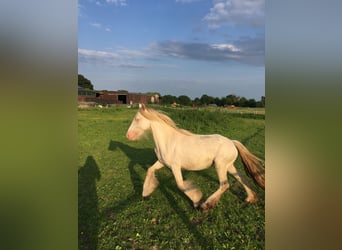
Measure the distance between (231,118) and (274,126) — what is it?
5767 mm

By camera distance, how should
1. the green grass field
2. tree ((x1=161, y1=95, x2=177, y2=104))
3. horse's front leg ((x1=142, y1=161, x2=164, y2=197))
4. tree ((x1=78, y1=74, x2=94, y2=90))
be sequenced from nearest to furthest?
1. tree ((x1=78, y1=74, x2=94, y2=90))
2. the green grass field
3. horse's front leg ((x1=142, y1=161, x2=164, y2=197))
4. tree ((x1=161, y1=95, x2=177, y2=104))

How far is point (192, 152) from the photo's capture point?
9.43 feet

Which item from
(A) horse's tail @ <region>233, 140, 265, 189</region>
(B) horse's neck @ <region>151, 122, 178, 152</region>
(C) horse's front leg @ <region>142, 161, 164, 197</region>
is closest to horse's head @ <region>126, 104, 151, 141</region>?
(B) horse's neck @ <region>151, 122, 178, 152</region>

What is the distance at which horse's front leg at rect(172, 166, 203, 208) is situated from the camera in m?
2.90

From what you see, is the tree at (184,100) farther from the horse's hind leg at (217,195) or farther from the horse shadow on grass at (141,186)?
the horse's hind leg at (217,195)

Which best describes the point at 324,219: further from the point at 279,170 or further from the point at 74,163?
the point at 74,163

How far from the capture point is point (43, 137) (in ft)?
2.48

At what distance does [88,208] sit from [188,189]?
44.1 inches

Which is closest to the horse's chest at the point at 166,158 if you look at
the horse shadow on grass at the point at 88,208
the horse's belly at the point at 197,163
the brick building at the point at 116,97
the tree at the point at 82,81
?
the horse's belly at the point at 197,163

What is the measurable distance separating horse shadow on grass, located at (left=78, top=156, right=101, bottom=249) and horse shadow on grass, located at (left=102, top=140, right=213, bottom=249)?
162 mm

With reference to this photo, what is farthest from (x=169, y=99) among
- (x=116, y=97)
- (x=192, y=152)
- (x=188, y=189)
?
(x=188, y=189)

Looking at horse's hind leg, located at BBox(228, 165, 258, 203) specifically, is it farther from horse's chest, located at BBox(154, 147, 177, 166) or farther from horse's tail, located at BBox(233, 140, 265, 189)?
horse's chest, located at BBox(154, 147, 177, 166)

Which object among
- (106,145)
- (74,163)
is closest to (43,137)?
(74,163)

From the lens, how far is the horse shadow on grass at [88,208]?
7.46 ft
